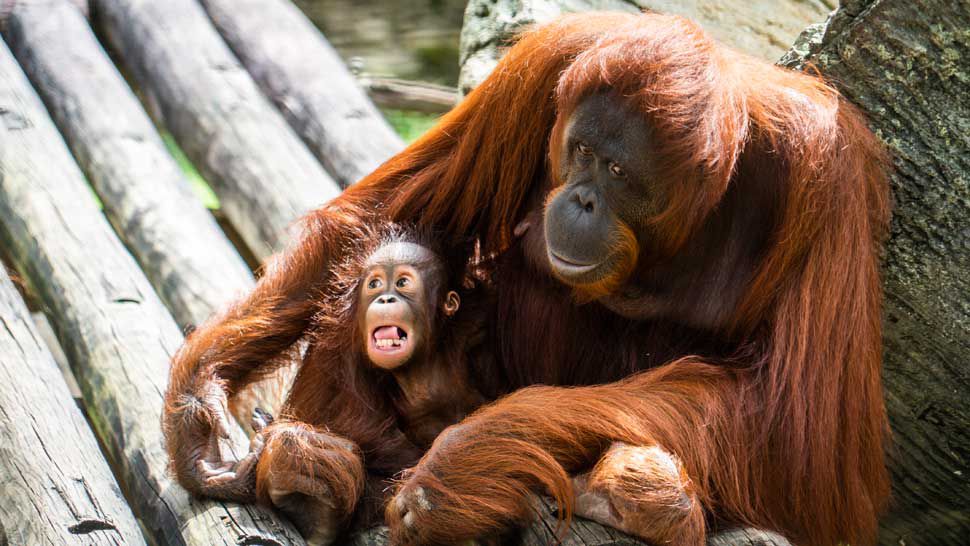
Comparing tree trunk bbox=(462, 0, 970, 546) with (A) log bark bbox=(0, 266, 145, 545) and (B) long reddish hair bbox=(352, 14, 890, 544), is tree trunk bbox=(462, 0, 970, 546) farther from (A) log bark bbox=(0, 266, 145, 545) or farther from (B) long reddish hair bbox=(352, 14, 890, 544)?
(A) log bark bbox=(0, 266, 145, 545)

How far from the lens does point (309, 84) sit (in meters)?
4.83

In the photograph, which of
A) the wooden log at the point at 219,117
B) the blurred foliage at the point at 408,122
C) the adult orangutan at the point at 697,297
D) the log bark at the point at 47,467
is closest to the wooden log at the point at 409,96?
the blurred foliage at the point at 408,122

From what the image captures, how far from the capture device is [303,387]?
321cm

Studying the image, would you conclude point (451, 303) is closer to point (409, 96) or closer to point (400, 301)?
point (400, 301)

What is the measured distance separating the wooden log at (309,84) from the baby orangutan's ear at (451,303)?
1378 mm

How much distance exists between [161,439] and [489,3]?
2568mm

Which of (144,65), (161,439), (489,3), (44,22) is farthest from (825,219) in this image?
(44,22)

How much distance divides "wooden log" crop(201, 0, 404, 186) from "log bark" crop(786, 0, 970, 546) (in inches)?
72.4

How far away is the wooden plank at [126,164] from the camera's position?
4.00m

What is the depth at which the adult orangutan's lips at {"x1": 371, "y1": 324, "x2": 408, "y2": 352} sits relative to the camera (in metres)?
2.93

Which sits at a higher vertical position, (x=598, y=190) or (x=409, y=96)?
(x=598, y=190)

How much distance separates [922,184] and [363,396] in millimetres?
1474

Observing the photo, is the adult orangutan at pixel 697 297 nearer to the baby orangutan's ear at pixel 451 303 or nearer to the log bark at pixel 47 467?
the baby orangutan's ear at pixel 451 303

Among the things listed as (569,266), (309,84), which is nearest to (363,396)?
(569,266)
